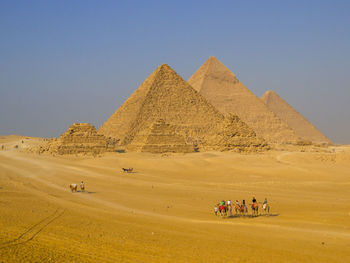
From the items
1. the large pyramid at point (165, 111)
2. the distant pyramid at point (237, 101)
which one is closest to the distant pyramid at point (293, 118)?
the distant pyramid at point (237, 101)

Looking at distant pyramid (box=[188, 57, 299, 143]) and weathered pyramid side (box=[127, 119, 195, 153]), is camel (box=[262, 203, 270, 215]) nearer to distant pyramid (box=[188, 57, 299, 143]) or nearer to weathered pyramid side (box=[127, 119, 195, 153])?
weathered pyramid side (box=[127, 119, 195, 153])

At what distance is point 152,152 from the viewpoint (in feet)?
145

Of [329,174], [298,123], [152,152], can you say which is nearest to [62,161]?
[152,152]

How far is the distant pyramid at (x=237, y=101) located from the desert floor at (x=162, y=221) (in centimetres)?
5642

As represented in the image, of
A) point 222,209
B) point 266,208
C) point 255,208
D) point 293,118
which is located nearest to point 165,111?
point 266,208

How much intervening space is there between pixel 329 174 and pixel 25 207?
23164 millimetres

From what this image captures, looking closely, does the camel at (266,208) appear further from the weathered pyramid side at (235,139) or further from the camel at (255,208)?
the weathered pyramid side at (235,139)

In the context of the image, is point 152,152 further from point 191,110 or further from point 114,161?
point 191,110

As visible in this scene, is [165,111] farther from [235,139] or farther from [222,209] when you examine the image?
[222,209]

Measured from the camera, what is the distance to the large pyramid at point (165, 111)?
59162 millimetres

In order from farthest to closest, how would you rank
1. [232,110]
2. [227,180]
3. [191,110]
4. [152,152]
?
[232,110] < [191,110] < [152,152] < [227,180]

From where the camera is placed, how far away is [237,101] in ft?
284

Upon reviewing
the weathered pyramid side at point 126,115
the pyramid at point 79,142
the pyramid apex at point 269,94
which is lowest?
the pyramid at point 79,142

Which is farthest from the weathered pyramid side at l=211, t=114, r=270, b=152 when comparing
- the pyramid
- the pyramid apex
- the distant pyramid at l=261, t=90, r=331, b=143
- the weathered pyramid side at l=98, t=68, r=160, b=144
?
the pyramid apex
